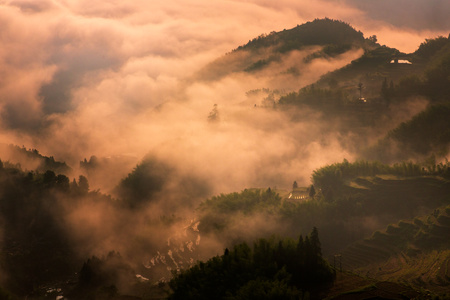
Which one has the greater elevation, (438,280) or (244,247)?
(244,247)

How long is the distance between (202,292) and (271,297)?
29.3 metres

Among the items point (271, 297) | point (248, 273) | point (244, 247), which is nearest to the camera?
point (271, 297)

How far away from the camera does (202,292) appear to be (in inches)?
6368

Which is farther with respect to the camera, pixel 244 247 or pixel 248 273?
pixel 244 247

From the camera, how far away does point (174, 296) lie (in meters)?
169

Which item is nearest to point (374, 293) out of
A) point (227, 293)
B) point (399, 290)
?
point (399, 290)

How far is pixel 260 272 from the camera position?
164 meters

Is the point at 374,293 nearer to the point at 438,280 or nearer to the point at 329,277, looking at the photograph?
the point at 329,277

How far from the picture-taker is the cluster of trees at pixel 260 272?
527 feet

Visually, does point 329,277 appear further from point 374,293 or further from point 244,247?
point 244,247

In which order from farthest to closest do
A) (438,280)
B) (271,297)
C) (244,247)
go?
(438,280), (244,247), (271,297)

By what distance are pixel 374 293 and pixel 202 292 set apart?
52.0 metres

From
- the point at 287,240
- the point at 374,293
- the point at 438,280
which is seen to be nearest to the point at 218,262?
the point at 287,240

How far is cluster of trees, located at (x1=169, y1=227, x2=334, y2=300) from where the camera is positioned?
160m
